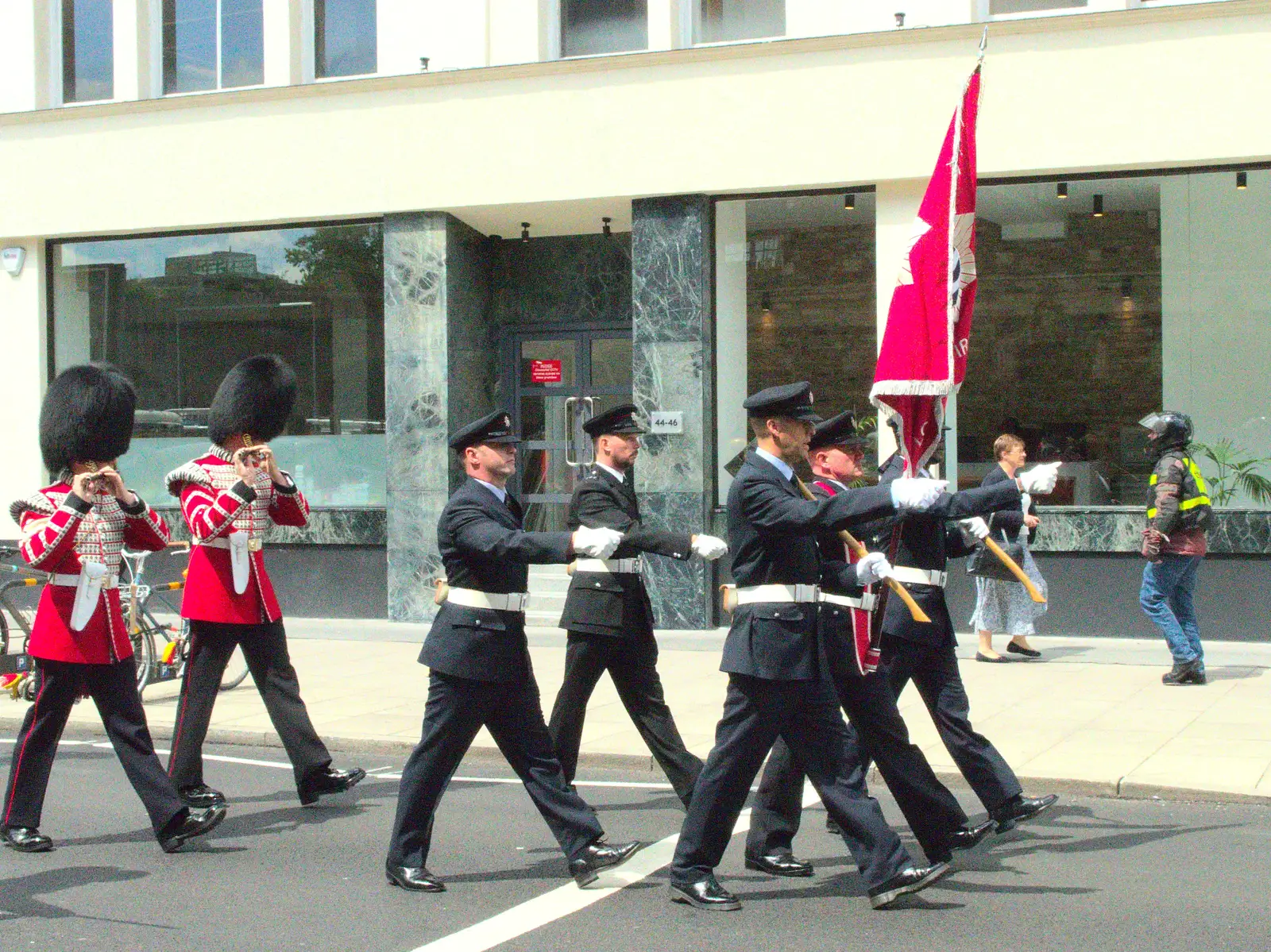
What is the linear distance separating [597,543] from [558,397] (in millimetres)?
10878

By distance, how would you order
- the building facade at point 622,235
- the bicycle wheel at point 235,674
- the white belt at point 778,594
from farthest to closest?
the building facade at point 622,235 < the bicycle wheel at point 235,674 < the white belt at point 778,594

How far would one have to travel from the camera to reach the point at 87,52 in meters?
16.8

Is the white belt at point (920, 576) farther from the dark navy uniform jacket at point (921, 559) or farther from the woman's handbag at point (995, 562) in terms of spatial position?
the woman's handbag at point (995, 562)

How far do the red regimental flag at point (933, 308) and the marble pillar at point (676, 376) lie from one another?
24.3 ft

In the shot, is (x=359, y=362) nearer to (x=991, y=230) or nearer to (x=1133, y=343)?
(x=991, y=230)

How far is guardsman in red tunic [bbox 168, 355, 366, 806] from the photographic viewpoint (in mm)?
7512

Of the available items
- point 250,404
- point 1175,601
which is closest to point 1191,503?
point 1175,601

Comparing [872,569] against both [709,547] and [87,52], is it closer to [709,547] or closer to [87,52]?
[709,547]

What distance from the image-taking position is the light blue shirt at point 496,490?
620 centimetres

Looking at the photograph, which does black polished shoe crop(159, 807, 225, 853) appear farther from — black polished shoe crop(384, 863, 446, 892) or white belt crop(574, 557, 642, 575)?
white belt crop(574, 557, 642, 575)

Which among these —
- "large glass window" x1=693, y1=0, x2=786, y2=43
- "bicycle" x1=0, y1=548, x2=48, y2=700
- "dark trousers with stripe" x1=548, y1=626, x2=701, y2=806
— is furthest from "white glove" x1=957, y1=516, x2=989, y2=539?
"large glass window" x1=693, y1=0, x2=786, y2=43

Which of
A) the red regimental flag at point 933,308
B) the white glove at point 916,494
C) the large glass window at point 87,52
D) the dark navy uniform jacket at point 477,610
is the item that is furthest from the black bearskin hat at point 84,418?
the large glass window at point 87,52

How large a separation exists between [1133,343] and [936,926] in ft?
29.8

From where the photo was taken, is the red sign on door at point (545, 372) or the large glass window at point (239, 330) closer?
the large glass window at point (239, 330)
